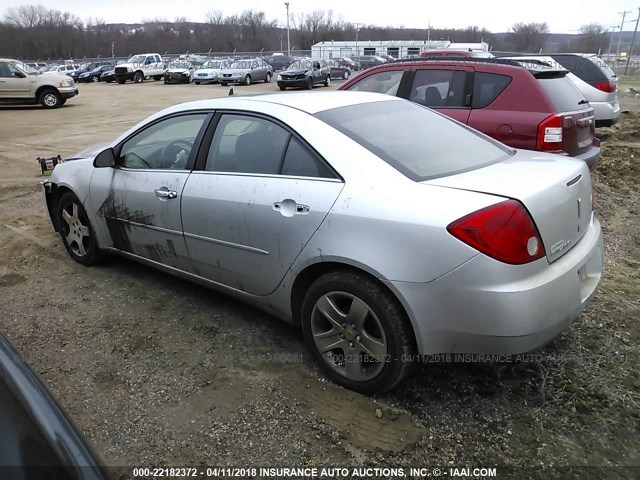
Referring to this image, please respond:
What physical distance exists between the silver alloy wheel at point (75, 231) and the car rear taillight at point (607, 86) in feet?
35.8

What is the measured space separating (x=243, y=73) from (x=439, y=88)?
91.4 feet

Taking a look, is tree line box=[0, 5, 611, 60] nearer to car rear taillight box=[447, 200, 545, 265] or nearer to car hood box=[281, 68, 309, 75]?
car hood box=[281, 68, 309, 75]

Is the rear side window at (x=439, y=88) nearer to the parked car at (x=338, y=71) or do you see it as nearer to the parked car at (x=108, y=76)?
the parked car at (x=338, y=71)

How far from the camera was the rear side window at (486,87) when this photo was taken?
5.61m

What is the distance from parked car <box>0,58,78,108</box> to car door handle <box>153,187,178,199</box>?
19925mm

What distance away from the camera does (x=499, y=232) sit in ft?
7.64

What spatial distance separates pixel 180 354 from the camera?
3.31 meters

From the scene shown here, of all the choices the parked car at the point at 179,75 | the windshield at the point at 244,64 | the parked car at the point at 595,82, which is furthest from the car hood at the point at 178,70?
the parked car at the point at 595,82

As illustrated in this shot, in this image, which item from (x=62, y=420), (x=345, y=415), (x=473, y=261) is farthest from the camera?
(x=345, y=415)

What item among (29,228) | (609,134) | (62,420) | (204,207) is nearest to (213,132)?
(204,207)

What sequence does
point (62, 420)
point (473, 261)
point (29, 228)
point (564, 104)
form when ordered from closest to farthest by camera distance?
point (62, 420) → point (473, 261) → point (564, 104) → point (29, 228)

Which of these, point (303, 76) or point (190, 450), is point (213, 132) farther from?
point (303, 76)

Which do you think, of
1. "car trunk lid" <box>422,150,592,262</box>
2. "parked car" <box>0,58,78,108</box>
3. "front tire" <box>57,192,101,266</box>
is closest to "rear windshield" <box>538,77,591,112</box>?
"car trunk lid" <box>422,150,592,262</box>

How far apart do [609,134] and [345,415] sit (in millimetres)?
11300
